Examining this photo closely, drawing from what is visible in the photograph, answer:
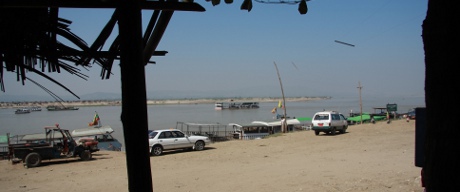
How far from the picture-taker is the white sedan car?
57.7 ft

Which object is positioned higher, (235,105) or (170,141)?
(235,105)

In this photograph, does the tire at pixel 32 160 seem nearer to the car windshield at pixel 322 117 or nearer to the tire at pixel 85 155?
the tire at pixel 85 155

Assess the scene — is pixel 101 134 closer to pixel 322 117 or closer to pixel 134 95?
pixel 322 117

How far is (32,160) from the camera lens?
15.5 metres

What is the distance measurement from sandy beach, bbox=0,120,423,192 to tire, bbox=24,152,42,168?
12.2 inches

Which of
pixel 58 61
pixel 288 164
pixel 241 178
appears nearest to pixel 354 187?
pixel 241 178

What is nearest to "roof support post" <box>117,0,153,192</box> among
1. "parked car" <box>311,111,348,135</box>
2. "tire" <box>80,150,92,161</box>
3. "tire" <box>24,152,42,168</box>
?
"tire" <box>24,152,42,168</box>

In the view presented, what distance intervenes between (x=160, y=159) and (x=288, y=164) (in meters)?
6.30

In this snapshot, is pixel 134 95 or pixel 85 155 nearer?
pixel 134 95

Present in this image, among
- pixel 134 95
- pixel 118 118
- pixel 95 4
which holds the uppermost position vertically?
pixel 95 4

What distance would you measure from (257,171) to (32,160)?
10.4 metres

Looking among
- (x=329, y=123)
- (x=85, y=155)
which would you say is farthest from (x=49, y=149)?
(x=329, y=123)

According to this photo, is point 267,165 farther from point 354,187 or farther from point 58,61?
point 58,61

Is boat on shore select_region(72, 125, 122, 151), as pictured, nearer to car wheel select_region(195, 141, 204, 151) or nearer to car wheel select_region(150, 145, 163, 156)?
car wheel select_region(150, 145, 163, 156)
